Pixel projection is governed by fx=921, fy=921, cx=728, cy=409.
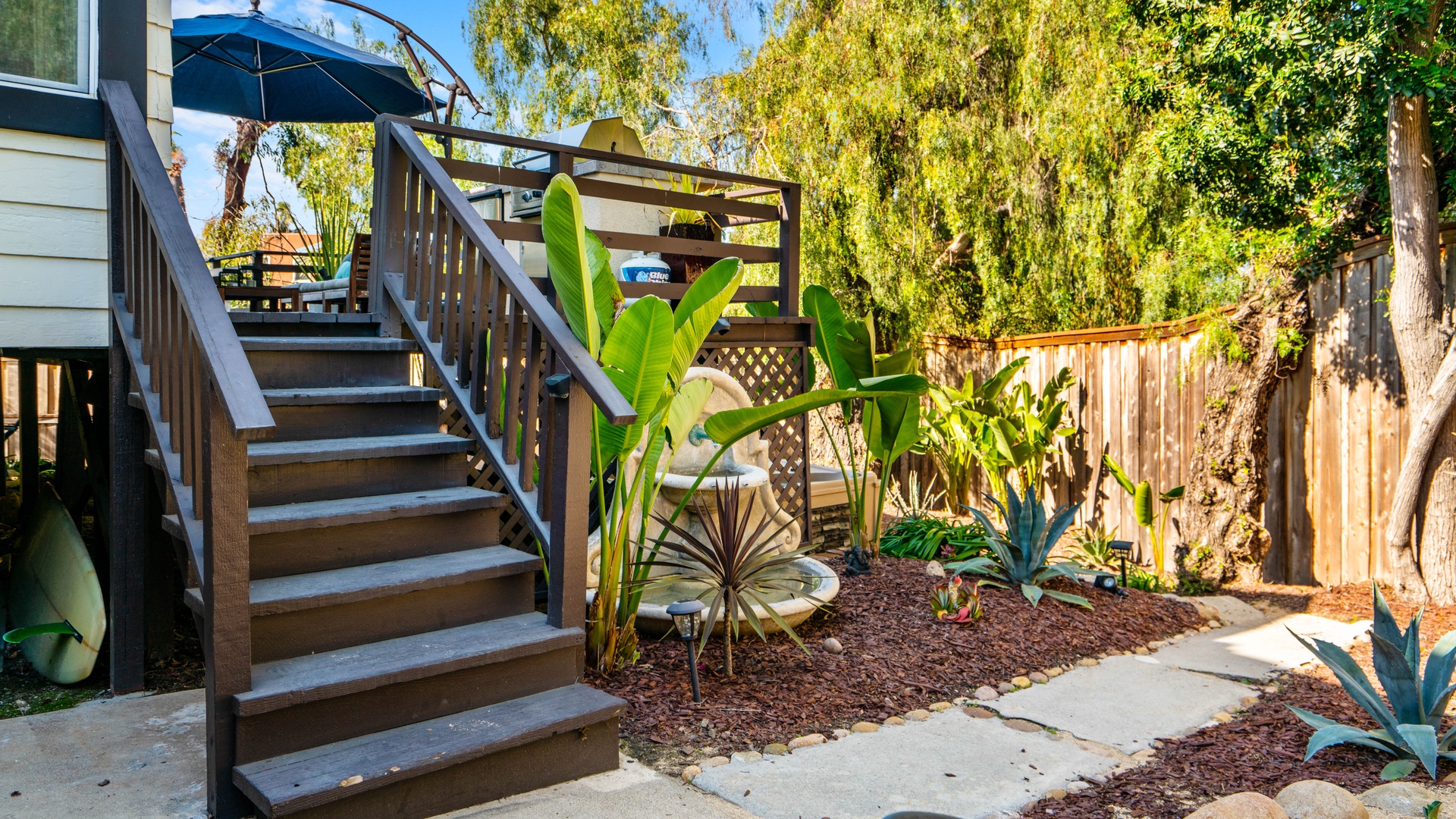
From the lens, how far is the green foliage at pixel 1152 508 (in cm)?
694

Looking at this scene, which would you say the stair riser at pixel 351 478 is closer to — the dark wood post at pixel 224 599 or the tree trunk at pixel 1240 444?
the dark wood post at pixel 224 599

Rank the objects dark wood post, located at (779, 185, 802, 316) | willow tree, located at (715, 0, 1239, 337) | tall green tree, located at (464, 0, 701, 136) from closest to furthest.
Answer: dark wood post, located at (779, 185, 802, 316)
willow tree, located at (715, 0, 1239, 337)
tall green tree, located at (464, 0, 701, 136)

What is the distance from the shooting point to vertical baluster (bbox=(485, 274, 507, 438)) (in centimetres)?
360

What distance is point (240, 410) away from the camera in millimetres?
2391

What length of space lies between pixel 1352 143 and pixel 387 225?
5.77 metres

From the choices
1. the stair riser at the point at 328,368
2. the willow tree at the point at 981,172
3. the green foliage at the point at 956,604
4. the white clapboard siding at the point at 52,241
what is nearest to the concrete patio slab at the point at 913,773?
the green foliage at the point at 956,604

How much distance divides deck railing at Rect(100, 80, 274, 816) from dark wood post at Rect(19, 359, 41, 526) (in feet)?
5.92

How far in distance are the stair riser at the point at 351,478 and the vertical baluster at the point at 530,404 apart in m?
0.40

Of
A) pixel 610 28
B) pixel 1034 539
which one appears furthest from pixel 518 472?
pixel 610 28

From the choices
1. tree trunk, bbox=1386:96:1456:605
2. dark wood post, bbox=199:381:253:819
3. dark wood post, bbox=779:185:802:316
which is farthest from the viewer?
dark wood post, bbox=779:185:802:316

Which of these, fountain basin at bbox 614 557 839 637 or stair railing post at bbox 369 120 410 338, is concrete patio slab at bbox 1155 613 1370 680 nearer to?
fountain basin at bbox 614 557 839 637


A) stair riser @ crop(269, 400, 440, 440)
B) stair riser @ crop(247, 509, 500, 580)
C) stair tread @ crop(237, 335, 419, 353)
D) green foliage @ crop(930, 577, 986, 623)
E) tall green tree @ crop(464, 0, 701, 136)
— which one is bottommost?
green foliage @ crop(930, 577, 986, 623)

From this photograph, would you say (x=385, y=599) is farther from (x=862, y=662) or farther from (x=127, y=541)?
(x=862, y=662)

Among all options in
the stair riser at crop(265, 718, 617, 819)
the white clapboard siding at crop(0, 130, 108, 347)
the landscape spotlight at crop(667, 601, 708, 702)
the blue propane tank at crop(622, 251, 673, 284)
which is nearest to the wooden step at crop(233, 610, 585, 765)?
the stair riser at crop(265, 718, 617, 819)
